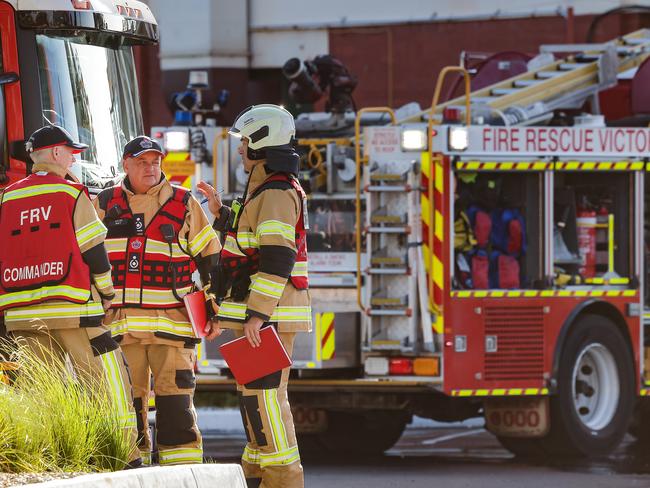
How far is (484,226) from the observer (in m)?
11.1

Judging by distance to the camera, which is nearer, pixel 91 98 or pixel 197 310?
pixel 197 310

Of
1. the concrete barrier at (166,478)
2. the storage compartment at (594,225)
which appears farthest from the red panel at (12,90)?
the storage compartment at (594,225)

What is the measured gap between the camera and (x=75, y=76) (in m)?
9.10

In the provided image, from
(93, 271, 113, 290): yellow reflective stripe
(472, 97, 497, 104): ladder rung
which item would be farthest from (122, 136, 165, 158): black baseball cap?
(472, 97, 497, 104): ladder rung

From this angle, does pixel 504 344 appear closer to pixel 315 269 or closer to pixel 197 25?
pixel 315 269

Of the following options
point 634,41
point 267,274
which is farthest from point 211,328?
point 634,41

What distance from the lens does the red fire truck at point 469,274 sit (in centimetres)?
1075

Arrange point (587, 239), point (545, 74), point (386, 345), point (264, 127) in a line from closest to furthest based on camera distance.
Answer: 1. point (264, 127)
2. point (386, 345)
3. point (587, 239)
4. point (545, 74)

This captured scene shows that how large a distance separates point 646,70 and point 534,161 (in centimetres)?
181

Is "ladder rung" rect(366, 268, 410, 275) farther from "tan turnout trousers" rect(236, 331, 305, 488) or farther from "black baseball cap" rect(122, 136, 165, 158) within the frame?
"tan turnout trousers" rect(236, 331, 305, 488)

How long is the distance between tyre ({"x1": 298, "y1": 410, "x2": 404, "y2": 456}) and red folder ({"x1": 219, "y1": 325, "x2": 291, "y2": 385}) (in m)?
4.47

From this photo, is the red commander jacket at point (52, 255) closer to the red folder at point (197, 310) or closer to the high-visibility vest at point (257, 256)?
→ the red folder at point (197, 310)

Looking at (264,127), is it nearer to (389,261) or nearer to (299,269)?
(299,269)

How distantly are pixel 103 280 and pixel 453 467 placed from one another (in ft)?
13.7
